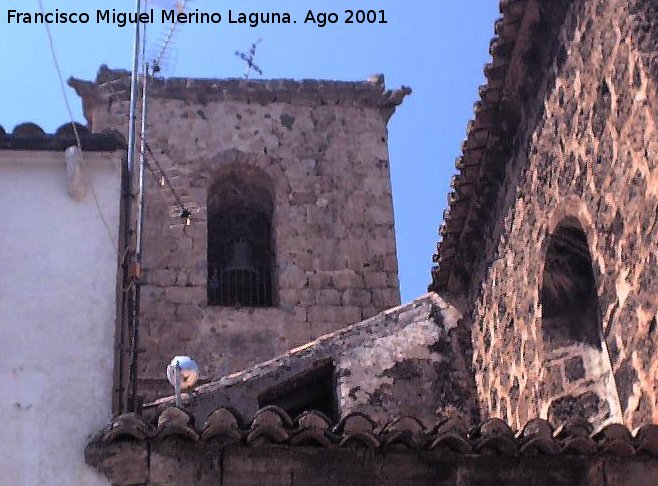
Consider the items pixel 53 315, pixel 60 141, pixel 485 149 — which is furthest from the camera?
pixel 485 149

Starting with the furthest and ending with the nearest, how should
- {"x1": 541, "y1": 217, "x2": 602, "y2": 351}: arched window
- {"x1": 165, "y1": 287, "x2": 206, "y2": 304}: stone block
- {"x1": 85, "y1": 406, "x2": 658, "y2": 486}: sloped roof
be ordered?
1. {"x1": 165, "y1": 287, "x2": 206, "y2": 304}: stone block
2. {"x1": 541, "y1": 217, "x2": 602, "y2": 351}: arched window
3. {"x1": 85, "y1": 406, "x2": 658, "y2": 486}: sloped roof

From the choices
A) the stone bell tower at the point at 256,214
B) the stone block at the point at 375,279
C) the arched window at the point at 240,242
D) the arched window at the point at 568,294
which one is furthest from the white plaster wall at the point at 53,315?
the stone block at the point at 375,279

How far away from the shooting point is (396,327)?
367 inches

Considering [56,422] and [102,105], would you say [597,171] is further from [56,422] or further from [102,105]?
[102,105]

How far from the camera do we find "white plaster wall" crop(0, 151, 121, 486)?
530 centimetres

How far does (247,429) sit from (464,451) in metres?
0.96

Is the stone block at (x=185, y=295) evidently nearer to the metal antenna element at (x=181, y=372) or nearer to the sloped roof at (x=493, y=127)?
the sloped roof at (x=493, y=127)

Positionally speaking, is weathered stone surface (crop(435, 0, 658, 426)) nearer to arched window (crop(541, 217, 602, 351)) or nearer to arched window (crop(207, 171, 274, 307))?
arched window (crop(541, 217, 602, 351))

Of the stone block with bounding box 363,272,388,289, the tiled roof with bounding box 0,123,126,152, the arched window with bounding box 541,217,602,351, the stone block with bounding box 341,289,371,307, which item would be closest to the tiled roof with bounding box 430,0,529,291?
the arched window with bounding box 541,217,602,351

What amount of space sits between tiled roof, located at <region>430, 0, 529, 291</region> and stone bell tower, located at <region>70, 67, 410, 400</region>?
2.88 metres

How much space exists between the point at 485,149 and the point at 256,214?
5.47 meters

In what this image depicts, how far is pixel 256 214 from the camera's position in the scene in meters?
13.3

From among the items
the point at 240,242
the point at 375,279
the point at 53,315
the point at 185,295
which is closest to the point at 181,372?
the point at 53,315

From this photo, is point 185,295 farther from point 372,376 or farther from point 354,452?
point 354,452
